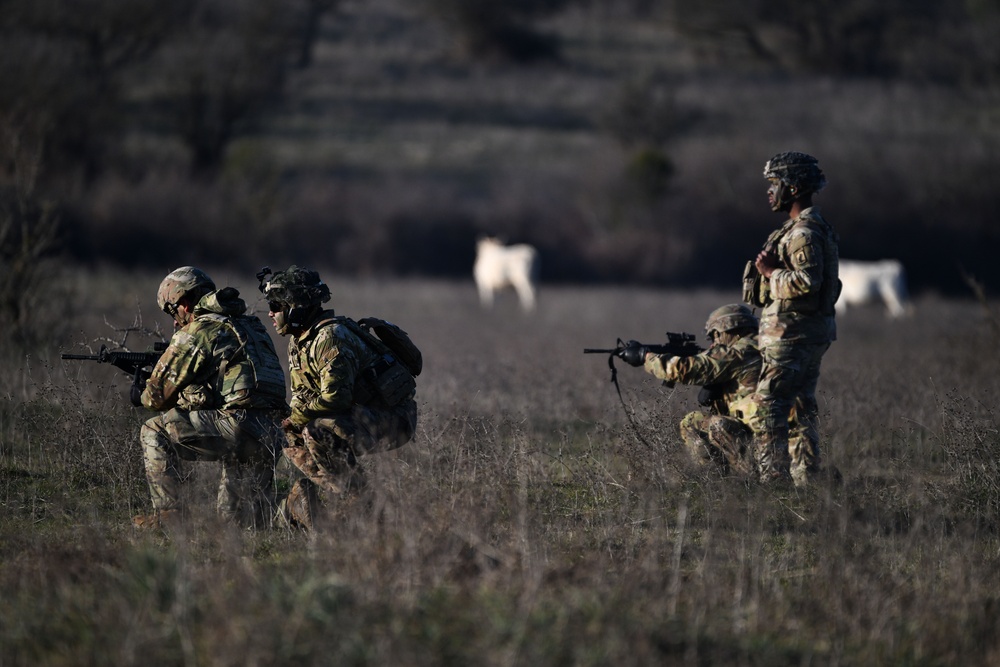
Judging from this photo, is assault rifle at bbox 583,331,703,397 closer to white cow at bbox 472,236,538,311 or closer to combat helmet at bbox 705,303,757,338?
combat helmet at bbox 705,303,757,338

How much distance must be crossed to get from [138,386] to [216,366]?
0.74 meters

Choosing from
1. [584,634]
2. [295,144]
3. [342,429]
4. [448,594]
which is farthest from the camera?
[295,144]

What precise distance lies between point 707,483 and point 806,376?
1.29m

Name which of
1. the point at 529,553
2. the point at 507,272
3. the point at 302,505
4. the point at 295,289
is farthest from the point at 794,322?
the point at 507,272

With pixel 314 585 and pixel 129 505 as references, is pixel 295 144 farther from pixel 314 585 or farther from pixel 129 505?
pixel 314 585

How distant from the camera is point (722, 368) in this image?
26.3 ft

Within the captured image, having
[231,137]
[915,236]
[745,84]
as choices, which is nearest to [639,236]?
[915,236]

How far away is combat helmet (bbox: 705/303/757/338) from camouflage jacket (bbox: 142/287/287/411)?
3.01m

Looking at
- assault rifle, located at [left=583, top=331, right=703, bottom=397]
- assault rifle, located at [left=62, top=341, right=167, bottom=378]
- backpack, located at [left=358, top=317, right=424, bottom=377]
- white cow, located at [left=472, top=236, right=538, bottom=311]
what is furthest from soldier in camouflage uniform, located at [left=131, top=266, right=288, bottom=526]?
white cow, located at [left=472, top=236, right=538, bottom=311]

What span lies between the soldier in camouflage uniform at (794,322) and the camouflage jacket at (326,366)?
2557mm

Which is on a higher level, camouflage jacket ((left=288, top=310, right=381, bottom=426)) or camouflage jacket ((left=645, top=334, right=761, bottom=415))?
camouflage jacket ((left=645, top=334, right=761, bottom=415))

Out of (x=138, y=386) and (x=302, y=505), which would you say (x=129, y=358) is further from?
(x=302, y=505)

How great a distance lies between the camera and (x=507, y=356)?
14383 mm

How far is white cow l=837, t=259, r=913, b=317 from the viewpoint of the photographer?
2227 centimetres
